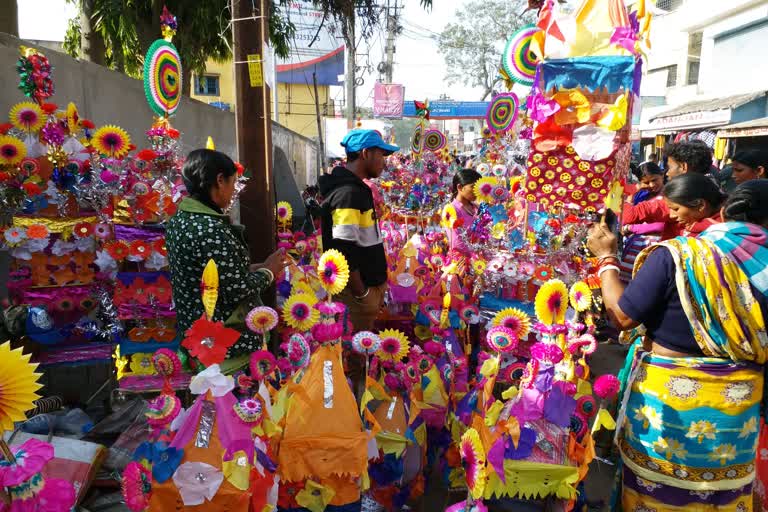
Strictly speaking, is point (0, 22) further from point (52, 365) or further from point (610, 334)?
point (610, 334)

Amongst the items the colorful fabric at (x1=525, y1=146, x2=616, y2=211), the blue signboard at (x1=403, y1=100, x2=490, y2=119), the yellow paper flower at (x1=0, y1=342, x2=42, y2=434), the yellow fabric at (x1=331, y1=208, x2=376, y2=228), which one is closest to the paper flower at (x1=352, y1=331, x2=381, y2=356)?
the yellow fabric at (x1=331, y1=208, x2=376, y2=228)

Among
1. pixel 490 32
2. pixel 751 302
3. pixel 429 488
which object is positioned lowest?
pixel 429 488

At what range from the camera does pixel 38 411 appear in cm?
255

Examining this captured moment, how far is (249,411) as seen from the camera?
1488 mm

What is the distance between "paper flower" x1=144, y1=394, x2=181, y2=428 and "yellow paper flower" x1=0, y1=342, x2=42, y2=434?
20.7 inches

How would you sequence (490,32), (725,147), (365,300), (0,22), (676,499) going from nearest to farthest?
(676,499), (365,300), (0,22), (725,147), (490,32)

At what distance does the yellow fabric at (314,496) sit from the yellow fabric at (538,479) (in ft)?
1.73

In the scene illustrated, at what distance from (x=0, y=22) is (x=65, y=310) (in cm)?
328

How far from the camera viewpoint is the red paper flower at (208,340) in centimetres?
141

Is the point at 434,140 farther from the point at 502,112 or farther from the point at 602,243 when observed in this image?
the point at 602,243

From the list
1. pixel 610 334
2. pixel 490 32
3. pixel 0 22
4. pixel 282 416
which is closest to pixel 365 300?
pixel 282 416

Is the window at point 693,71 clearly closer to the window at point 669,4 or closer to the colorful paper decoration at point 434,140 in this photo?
the window at point 669,4

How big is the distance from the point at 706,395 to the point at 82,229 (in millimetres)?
2951

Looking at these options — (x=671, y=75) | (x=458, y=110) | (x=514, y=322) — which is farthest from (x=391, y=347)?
(x=458, y=110)
